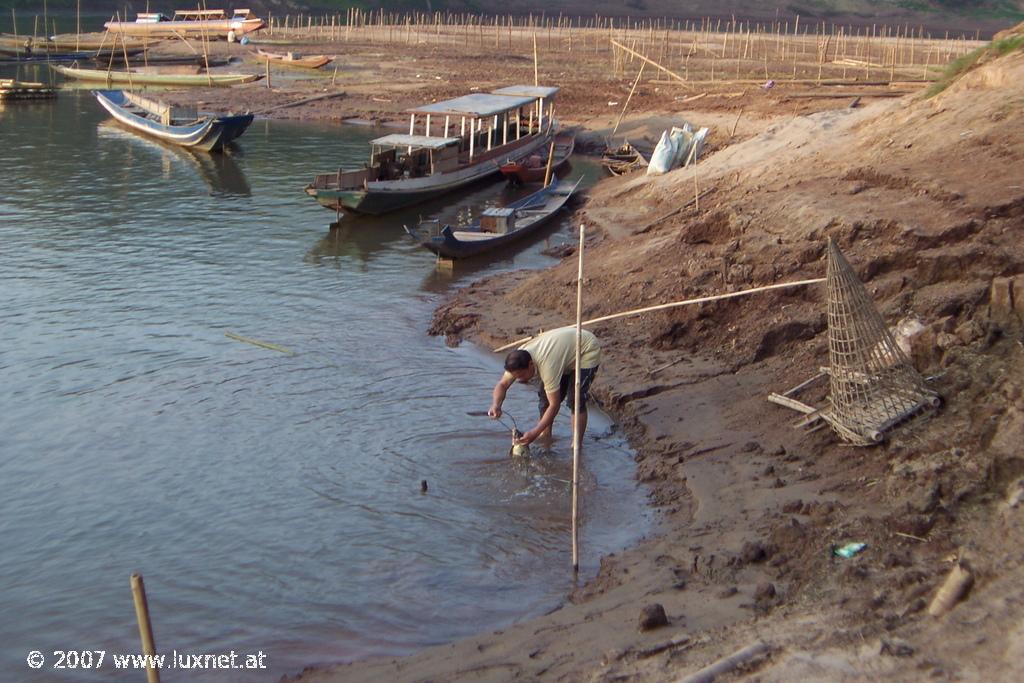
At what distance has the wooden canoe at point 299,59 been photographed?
41.1m

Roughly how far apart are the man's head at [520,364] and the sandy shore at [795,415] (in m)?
1.40

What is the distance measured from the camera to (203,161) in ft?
85.7

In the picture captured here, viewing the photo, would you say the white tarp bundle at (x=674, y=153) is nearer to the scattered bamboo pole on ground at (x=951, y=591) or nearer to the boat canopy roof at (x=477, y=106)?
the boat canopy roof at (x=477, y=106)

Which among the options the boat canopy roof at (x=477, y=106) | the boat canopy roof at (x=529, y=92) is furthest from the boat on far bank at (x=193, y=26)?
the boat canopy roof at (x=477, y=106)

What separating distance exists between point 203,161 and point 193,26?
2730 cm

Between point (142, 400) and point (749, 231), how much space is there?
7.13 metres

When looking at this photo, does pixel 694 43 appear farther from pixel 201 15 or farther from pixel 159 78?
pixel 201 15

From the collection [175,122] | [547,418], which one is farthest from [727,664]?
[175,122]

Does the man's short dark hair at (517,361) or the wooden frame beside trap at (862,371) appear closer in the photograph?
the wooden frame beside trap at (862,371)

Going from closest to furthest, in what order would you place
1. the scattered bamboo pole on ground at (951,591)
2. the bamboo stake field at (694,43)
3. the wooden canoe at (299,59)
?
the scattered bamboo pole on ground at (951,591)
the bamboo stake field at (694,43)
the wooden canoe at (299,59)

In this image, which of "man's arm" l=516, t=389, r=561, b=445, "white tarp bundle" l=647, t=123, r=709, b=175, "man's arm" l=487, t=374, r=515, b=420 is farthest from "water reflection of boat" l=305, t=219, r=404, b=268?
"man's arm" l=487, t=374, r=515, b=420

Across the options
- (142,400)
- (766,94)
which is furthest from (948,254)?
(766,94)

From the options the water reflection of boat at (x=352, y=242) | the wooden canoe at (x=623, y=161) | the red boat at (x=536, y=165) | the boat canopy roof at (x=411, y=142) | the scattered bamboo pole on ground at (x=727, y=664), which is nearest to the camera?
the scattered bamboo pole on ground at (x=727, y=664)

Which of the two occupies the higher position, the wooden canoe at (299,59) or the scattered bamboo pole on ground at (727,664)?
the wooden canoe at (299,59)
